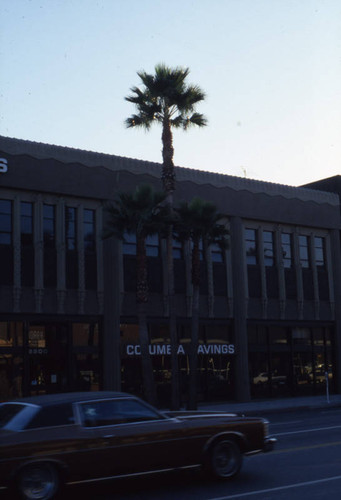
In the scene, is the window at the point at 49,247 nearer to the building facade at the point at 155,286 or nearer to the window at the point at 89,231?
the building facade at the point at 155,286

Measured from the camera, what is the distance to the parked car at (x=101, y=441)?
9234 millimetres

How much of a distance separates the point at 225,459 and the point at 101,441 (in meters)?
2.27

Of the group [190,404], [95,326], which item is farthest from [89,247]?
[190,404]

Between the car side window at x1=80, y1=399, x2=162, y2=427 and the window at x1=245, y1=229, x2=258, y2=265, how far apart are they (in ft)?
79.5

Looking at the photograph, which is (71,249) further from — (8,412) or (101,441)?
(101,441)

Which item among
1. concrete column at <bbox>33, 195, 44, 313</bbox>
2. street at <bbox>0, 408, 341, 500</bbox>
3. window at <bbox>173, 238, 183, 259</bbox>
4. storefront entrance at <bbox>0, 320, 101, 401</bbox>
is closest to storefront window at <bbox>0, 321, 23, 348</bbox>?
storefront entrance at <bbox>0, 320, 101, 401</bbox>

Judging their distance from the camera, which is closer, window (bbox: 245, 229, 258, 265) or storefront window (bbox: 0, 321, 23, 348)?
storefront window (bbox: 0, 321, 23, 348)

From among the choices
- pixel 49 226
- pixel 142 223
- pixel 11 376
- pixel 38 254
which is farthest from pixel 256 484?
pixel 49 226

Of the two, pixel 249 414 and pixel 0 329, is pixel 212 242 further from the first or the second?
pixel 0 329

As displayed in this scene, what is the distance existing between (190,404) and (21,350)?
695 centimetres

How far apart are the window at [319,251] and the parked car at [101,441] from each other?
27.2 m

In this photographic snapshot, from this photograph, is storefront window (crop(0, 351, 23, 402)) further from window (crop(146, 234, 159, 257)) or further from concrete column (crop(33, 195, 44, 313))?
window (crop(146, 234, 159, 257))

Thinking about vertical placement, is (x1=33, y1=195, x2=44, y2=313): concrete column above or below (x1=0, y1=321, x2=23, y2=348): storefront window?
above

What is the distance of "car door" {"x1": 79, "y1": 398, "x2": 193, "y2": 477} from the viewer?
974 centimetres
